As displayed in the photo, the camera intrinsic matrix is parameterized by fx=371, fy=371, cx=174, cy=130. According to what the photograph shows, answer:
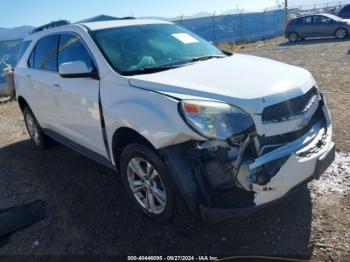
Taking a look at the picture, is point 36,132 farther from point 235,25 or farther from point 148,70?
point 235,25

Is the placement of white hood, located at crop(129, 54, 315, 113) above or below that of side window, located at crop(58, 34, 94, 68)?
below

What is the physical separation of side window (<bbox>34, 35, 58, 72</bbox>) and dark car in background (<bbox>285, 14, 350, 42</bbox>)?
1710 cm

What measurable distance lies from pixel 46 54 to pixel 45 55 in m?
0.04

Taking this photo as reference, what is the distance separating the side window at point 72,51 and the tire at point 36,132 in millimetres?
1559

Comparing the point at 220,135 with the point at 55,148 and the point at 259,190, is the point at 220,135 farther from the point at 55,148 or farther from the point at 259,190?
the point at 55,148

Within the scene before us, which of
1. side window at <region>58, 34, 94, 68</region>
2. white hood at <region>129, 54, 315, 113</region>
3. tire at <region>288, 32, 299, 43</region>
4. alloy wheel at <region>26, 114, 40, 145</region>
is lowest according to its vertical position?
tire at <region>288, 32, 299, 43</region>

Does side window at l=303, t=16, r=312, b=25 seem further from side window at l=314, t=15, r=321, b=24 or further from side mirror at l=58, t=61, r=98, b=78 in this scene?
side mirror at l=58, t=61, r=98, b=78

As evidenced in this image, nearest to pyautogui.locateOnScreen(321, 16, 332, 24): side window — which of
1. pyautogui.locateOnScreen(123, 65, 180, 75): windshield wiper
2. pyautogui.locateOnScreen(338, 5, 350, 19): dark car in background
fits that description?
pyautogui.locateOnScreen(338, 5, 350, 19): dark car in background

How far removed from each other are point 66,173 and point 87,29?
6.31 feet

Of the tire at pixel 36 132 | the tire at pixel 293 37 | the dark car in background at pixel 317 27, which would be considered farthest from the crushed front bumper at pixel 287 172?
the tire at pixel 293 37

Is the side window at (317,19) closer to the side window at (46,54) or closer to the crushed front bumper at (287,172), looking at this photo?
the side window at (46,54)

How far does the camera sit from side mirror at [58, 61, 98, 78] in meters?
3.60

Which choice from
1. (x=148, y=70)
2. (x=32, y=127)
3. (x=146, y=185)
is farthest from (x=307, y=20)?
(x=146, y=185)

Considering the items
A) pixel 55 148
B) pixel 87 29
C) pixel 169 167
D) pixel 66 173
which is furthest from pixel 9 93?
pixel 169 167
